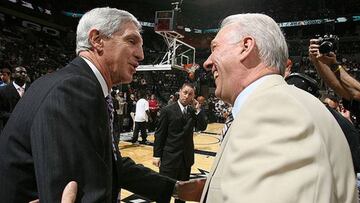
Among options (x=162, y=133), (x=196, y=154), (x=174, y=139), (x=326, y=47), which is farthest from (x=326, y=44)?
(x=196, y=154)

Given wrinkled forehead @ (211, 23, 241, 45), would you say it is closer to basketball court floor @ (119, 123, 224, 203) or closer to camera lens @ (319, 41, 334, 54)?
camera lens @ (319, 41, 334, 54)

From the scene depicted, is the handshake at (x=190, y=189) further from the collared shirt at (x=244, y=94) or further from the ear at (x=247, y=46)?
the ear at (x=247, y=46)

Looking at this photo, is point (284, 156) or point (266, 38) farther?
point (266, 38)

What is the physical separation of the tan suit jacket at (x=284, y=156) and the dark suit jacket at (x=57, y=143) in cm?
45

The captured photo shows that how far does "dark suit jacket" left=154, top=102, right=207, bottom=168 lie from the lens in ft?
14.4

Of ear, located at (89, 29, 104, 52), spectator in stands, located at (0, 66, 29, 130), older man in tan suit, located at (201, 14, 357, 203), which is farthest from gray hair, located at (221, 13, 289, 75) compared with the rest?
spectator in stands, located at (0, 66, 29, 130)

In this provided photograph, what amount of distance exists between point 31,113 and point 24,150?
143 mm

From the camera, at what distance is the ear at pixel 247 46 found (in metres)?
1.15

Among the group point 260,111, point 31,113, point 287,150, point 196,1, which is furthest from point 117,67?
point 196,1

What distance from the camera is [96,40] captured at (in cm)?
159

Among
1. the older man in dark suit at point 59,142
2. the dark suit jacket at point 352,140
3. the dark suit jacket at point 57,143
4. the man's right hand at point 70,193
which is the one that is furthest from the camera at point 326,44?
the man's right hand at point 70,193

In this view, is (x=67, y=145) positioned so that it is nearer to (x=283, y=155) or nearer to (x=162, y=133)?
(x=283, y=155)

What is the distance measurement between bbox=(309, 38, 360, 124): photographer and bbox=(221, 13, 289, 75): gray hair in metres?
1.59

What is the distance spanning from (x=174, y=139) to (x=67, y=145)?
3440 millimetres
